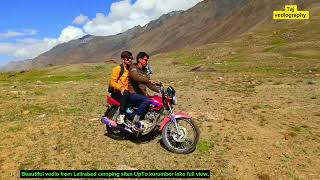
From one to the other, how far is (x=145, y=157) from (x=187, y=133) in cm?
153

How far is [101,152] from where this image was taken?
1295cm

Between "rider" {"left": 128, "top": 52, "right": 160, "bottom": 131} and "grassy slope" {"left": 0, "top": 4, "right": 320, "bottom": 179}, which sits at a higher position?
"rider" {"left": 128, "top": 52, "right": 160, "bottom": 131}

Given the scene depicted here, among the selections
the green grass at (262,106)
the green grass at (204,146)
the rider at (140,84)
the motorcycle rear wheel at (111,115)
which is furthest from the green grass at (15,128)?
the green grass at (262,106)

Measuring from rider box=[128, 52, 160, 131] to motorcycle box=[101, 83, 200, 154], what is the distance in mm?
199

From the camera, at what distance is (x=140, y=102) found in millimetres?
13250

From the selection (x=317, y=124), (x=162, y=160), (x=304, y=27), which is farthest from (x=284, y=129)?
(x=304, y=27)

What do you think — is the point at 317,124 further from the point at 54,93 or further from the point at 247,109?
the point at 54,93

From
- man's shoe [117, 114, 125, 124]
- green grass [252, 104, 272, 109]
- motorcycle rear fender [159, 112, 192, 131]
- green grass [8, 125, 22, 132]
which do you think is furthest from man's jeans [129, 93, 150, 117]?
green grass [252, 104, 272, 109]

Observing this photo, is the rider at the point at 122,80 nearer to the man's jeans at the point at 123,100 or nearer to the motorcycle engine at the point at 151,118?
the man's jeans at the point at 123,100

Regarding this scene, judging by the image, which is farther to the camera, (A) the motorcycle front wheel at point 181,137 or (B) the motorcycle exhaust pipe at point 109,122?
(B) the motorcycle exhaust pipe at point 109,122

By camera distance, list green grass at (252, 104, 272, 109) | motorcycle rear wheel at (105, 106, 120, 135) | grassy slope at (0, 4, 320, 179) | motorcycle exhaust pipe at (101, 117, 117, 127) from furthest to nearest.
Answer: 1. green grass at (252, 104, 272, 109)
2. motorcycle rear wheel at (105, 106, 120, 135)
3. motorcycle exhaust pipe at (101, 117, 117, 127)
4. grassy slope at (0, 4, 320, 179)

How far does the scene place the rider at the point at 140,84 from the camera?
13.1 metres

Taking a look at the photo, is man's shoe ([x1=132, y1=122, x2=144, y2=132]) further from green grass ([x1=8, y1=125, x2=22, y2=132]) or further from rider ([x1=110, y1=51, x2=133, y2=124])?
green grass ([x1=8, y1=125, x2=22, y2=132])

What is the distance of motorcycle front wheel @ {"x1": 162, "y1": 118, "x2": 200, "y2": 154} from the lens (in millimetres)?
12648
